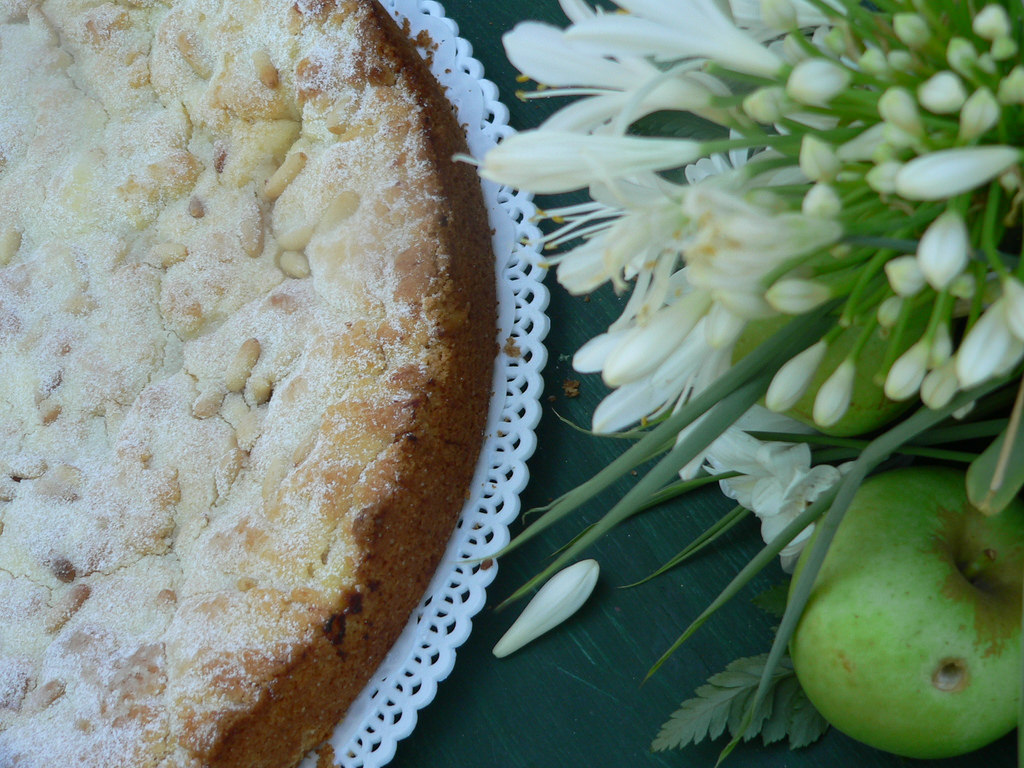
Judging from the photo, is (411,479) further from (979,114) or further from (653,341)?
(979,114)

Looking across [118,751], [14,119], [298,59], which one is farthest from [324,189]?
[118,751]

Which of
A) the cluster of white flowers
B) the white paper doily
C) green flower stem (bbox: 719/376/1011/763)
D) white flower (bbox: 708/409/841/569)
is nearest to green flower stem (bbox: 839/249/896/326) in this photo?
the cluster of white flowers

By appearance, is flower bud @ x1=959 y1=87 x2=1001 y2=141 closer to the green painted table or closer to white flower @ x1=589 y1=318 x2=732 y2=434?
white flower @ x1=589 y1=318 x2=732 y2=434

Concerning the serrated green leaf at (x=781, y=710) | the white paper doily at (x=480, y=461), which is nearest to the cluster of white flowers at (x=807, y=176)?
the white paper doily at (x=480, y=461)

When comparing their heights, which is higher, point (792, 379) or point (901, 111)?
point (901, 111)

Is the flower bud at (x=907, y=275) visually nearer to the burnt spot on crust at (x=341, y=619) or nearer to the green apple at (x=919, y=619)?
the green apple at (x=919, y=619)

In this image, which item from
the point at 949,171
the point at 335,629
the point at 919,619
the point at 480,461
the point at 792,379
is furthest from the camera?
the point at 480,461

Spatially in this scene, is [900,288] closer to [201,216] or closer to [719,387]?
[719,387]

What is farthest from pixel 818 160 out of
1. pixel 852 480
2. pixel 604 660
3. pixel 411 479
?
pixel 604 660
